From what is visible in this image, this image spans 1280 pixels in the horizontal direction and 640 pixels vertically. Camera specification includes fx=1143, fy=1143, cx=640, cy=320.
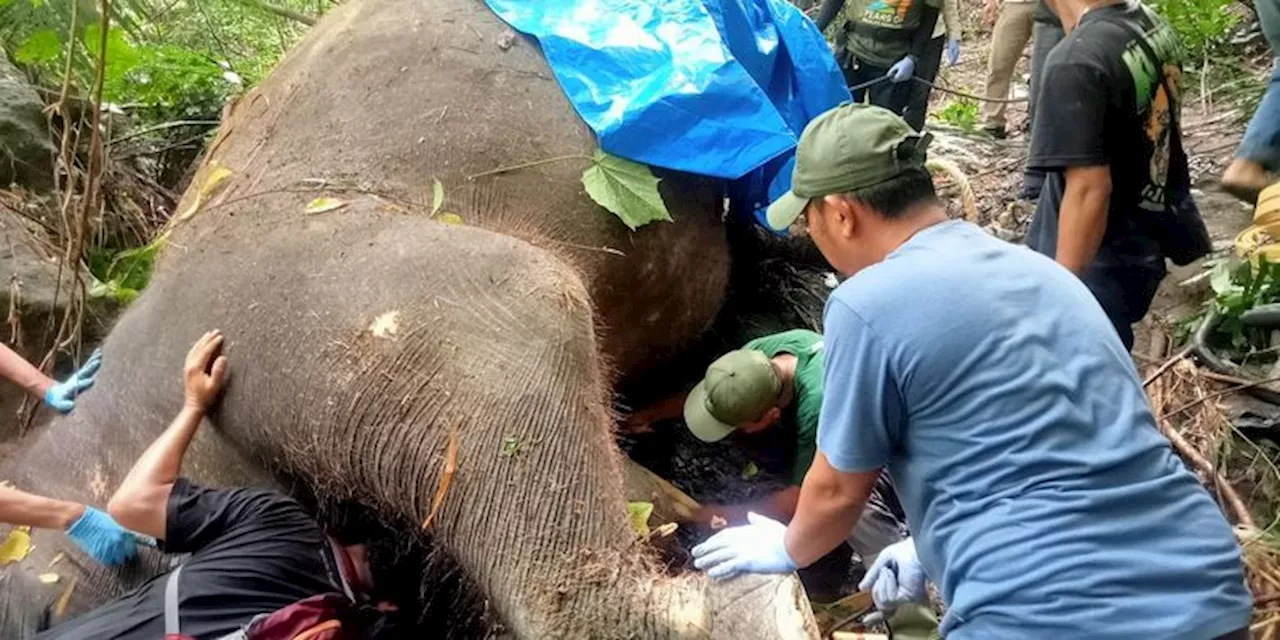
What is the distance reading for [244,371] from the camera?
253 centimetres

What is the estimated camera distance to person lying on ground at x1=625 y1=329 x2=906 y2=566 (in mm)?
2875

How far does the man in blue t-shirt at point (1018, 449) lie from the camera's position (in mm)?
1598

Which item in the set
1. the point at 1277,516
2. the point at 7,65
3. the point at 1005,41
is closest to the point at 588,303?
the point at 1277,516

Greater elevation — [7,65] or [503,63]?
[503,63]

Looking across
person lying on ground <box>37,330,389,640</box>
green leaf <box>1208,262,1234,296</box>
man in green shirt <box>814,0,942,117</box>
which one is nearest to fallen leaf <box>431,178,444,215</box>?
person lying on ground <box>37,330,389,640</box>

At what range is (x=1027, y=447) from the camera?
5.32 feet

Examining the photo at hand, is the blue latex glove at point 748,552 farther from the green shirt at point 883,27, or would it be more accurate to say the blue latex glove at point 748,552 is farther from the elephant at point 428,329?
the green shirt at point 883,27

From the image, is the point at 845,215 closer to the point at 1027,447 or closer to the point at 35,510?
the point at 1027,447

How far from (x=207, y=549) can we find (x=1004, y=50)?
4691mm

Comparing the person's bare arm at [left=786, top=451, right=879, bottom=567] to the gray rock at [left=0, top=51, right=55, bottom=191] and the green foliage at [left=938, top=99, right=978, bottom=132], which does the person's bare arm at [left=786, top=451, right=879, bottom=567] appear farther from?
the green foliage at [left=938, top=99, right=978, bottom=132]

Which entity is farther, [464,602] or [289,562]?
[464,602]

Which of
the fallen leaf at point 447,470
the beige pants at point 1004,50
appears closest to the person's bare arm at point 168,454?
the fallen leaf at point 447,470

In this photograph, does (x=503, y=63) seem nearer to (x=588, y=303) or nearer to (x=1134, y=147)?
(x=588, y=303)

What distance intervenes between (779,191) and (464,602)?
164 centimetres
